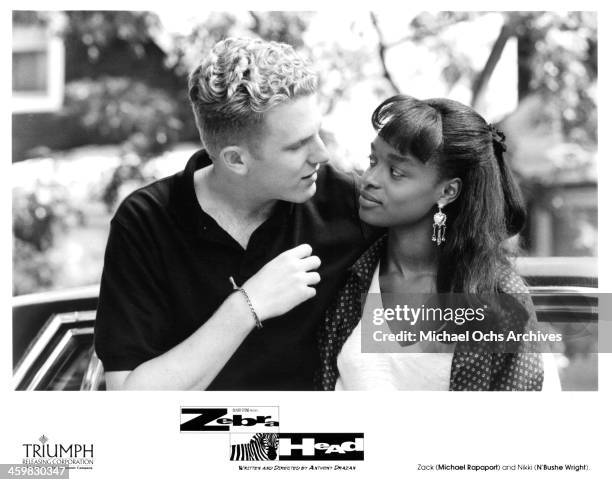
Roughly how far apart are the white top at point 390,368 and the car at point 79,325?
1.12 ft

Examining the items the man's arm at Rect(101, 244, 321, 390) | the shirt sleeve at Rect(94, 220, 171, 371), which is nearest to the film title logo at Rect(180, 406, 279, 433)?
the man's arm at Rect(101, 244, 321, 390)

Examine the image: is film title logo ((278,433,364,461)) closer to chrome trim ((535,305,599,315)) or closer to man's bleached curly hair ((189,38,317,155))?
chrome trim ((535,305,599,315))

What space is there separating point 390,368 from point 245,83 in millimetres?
923

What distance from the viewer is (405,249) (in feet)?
7.07

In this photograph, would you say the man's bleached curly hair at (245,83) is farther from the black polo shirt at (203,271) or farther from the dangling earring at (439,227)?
the dangling earring at (439,227)

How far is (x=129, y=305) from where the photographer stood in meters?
2.07

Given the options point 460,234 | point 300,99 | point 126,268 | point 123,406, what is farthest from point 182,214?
point 460,234

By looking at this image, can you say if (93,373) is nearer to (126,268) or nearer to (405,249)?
(126,268)

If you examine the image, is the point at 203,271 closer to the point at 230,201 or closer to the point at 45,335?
the point at 230,201

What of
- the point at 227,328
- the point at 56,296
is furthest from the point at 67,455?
the point at 227,328

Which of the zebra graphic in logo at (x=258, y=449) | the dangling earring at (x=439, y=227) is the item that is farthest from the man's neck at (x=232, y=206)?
the zebra graphic in logo at (x=258, y=449)

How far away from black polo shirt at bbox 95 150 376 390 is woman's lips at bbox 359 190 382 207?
9 centimetres

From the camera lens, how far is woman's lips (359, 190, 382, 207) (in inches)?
81.6

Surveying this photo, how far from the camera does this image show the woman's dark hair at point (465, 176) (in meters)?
1.99
